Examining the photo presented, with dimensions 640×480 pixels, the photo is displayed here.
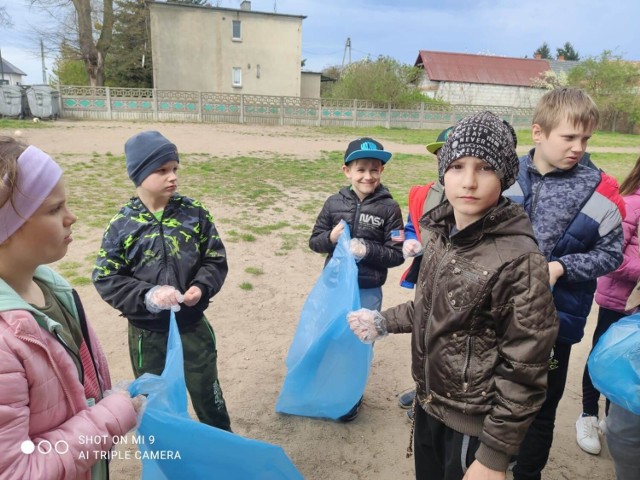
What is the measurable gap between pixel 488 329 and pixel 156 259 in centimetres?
153

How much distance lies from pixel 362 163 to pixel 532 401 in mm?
1727

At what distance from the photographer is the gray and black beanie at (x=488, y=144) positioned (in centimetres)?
140

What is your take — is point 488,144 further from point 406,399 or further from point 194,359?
point 406,399

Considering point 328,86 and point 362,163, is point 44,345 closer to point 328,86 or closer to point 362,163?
point 362,163

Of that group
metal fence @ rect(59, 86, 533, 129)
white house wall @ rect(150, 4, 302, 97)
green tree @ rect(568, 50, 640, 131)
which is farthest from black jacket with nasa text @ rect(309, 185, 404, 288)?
green tree @ rect(568, 50, 640, 131)

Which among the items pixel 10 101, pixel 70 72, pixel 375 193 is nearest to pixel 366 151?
pixel 375 193

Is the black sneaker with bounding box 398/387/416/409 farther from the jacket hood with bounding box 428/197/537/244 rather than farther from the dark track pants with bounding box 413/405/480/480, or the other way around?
the jacket hood with bounding box 428/197/537/244

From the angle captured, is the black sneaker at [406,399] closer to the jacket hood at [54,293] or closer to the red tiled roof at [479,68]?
the jacket hood at [54,293]

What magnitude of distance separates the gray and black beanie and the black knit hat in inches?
53.7

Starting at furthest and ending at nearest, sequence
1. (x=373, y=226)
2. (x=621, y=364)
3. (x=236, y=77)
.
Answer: (x=236, y=77), (x=373, y=226), (x=621, y=364)

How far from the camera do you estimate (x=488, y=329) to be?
1.47 m

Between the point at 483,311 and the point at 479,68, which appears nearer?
the point at 483,311

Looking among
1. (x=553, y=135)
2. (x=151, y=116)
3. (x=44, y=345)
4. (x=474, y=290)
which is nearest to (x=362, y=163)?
(x=553, y=135)

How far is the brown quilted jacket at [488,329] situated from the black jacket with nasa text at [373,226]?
1.10m
